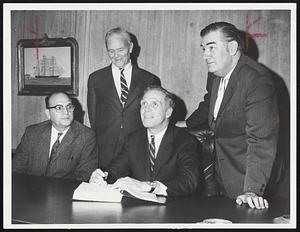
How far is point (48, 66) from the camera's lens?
338cm

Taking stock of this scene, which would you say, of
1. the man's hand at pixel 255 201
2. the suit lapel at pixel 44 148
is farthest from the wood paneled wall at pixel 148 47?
the man's hand at pixel 255 201

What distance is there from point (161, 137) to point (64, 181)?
2.32 ft

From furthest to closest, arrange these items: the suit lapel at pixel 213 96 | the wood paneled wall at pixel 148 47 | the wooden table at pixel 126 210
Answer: the wood paneled wall at pixel 148 47 < the suit lapel at pixel 213 96 < the wooden table at pixel 126 210

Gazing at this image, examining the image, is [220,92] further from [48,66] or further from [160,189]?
[48,66]

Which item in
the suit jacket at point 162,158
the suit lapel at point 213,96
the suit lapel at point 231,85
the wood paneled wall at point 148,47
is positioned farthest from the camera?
the wood paneled wall at point 148,47

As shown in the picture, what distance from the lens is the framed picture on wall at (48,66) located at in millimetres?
3266

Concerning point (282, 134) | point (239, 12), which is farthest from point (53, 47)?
point (282, 134)

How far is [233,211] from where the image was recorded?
203cm

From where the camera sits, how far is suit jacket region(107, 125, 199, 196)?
8.70 ft

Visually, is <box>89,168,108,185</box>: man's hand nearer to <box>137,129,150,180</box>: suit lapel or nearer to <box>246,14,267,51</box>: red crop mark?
<box>137,129,150,180</box>: suit lapel

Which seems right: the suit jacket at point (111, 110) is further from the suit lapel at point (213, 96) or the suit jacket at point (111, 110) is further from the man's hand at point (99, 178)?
the man's hand at point (99, 178)

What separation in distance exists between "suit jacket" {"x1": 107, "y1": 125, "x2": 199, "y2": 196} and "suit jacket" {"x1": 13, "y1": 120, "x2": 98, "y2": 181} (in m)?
0.45

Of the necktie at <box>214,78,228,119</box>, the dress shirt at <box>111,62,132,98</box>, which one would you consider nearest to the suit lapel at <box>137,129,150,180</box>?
the necktie at <box>214,78,228,119</box>

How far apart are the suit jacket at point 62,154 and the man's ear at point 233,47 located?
1.31 m
